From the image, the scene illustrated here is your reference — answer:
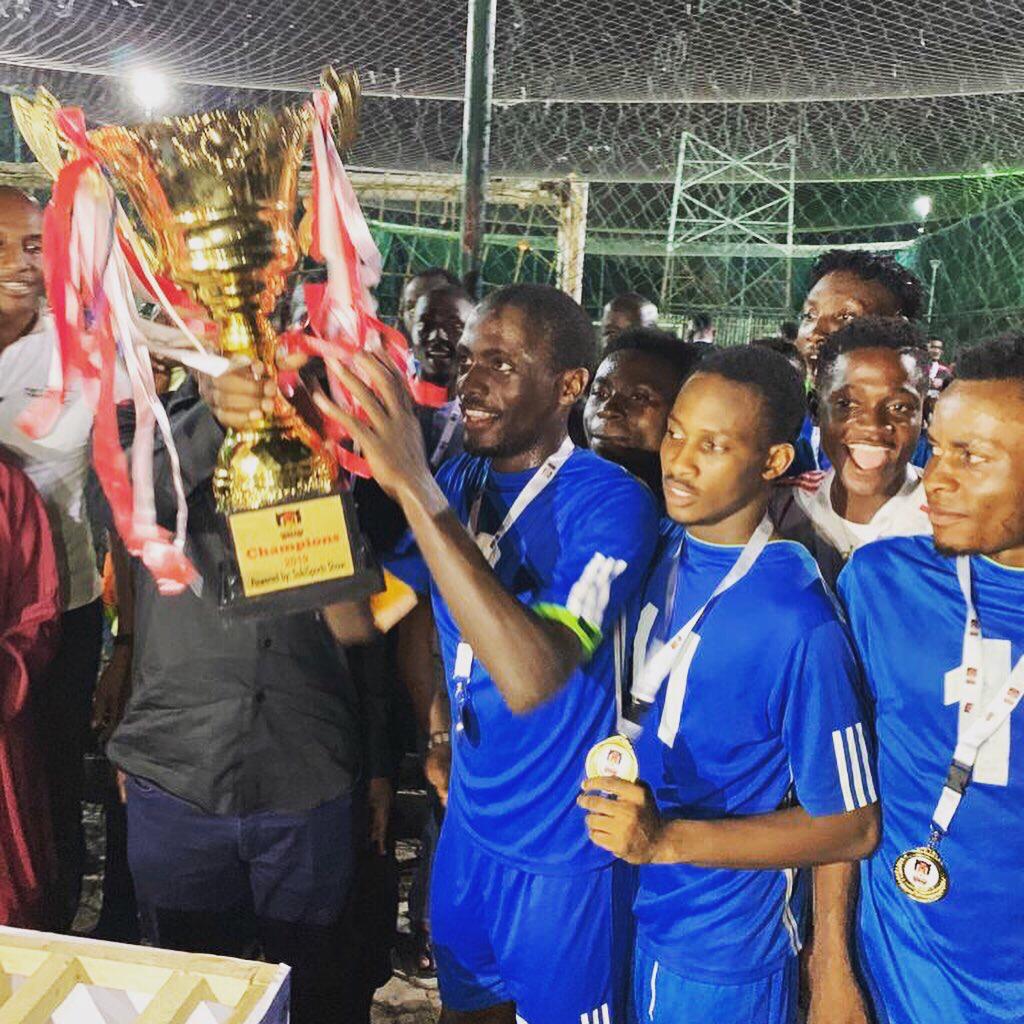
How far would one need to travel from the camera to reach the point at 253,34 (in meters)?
7.76

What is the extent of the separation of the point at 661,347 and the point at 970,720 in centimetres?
148

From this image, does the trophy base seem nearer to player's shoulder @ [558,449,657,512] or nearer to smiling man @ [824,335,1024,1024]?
player's shoulder @ [558,449,657,512]

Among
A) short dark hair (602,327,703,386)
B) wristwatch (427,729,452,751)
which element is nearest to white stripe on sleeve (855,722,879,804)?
wristwatch (427,729,452,751)

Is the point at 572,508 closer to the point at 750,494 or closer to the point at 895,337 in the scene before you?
the point at 750,494

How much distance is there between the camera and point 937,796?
5.97 feet

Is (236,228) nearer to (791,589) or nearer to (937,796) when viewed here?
(791,589)

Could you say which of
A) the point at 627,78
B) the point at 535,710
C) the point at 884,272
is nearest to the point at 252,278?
the point at 535,710

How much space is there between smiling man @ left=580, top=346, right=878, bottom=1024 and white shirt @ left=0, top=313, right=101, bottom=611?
181 cm

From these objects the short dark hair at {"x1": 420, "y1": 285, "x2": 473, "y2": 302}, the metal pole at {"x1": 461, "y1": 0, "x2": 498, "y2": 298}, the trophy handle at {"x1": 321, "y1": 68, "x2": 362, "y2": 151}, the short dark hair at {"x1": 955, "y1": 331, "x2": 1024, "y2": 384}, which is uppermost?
the metal pole at {"x1": 461, "y1": 0, "x2": 498, "y2": 298}

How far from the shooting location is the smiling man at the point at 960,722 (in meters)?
1.75

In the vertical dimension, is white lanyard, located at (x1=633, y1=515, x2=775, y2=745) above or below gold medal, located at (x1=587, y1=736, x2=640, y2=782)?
above

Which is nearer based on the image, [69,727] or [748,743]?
[748,743]

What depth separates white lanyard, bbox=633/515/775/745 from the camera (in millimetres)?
1937

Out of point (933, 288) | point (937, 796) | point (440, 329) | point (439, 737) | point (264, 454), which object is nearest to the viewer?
point (264, 454)
